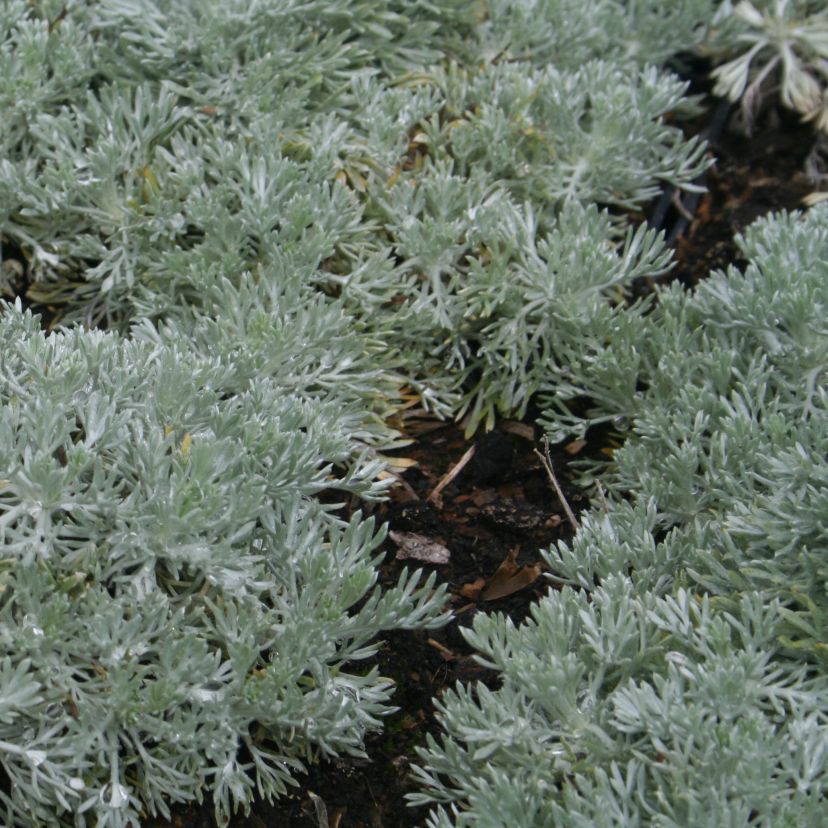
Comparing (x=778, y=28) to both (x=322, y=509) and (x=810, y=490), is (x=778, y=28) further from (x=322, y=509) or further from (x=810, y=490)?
(x=322, y=509)

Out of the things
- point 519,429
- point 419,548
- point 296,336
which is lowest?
point 419,548

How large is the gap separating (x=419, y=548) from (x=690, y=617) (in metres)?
0.82

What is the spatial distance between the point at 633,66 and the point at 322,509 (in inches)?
82.6

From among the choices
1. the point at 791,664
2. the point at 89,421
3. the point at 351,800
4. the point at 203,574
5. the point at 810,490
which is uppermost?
the point at 810,490

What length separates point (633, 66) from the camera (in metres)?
4.04

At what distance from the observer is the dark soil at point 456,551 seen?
267cm

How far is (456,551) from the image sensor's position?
124 inches

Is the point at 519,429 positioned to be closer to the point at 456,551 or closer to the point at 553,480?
the point at 553,480

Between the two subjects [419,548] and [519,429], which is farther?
[519,429]

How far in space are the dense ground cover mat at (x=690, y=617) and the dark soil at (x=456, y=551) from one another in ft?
0.42

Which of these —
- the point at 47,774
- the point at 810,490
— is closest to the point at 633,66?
the point at 810,490

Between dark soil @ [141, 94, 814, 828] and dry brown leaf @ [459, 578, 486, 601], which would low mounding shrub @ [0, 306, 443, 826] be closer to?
dark soil @ [141, 94, 814, 828]

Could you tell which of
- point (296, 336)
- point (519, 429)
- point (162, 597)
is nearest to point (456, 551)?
point (519, 429)

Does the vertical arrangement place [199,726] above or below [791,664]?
below
